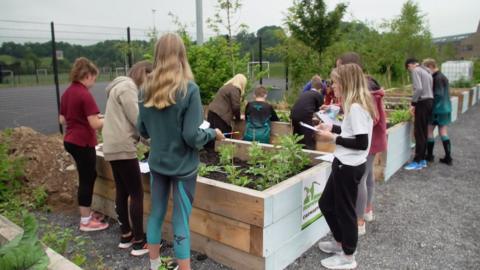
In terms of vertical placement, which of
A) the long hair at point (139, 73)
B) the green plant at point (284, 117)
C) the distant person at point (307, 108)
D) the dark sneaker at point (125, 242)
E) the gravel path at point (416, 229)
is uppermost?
the long hair at point (139, 73)

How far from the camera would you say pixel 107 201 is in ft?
14.4

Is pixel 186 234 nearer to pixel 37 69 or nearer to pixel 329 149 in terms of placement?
pixel 329 149

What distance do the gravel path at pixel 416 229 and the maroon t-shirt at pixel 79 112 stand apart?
40.5 inches

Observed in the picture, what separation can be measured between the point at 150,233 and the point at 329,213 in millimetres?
1513

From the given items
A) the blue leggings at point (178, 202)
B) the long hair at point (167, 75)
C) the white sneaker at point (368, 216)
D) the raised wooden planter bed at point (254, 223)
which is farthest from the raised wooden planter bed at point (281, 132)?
the long hair at point (167, 75)

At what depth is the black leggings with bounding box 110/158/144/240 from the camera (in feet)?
11.2

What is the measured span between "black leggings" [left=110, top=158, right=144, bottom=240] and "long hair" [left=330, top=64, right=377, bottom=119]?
191cm

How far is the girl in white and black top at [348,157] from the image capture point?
9.95 ft

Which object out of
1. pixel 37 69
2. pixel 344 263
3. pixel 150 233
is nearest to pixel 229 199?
pixel 150 233

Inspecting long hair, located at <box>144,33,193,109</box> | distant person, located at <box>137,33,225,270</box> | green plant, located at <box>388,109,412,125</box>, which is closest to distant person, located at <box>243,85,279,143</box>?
green plant, located at <box>388,109,412,125</box>

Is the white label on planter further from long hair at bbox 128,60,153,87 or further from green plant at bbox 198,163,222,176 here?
long hair at bbox 128,60,153,87

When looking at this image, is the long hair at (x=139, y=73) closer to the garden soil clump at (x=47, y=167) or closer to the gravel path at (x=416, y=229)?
the gravel path at (x=416, y=229)

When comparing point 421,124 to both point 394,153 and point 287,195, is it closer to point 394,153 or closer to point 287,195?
point 394,153

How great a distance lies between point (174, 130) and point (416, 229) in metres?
2.92
